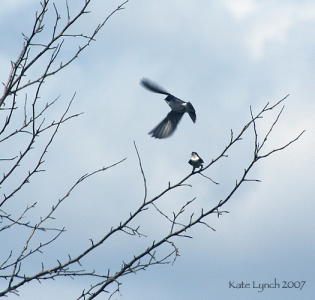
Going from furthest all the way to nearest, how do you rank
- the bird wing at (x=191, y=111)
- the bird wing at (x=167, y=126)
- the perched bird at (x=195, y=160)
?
1. the bird wing at (x=191, y=111)
2. the bird wing at (x=167, y=126)
3. the perched bird at (x=195, y=160)

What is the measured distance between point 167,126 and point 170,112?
54 centimetres

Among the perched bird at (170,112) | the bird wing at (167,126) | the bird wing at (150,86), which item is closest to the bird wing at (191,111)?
the perched bird at (170,112)

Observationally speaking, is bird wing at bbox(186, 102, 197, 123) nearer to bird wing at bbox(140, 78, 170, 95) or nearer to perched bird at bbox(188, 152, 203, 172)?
bird wing at bbox(140, 78, 170, 95)

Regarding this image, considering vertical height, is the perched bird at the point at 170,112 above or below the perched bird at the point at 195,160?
above

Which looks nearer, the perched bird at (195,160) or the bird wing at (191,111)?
the perched bird at (195,160)

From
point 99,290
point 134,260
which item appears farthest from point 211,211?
point 99,290

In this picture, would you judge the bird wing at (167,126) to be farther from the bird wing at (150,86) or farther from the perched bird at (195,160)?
the perched bird at (195,160)

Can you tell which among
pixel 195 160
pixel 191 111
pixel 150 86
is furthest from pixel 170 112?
pixel 195 160

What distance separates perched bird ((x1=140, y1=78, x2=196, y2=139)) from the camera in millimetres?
8492

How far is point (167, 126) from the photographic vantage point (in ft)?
29.1

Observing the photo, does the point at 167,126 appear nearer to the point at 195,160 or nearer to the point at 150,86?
the point at 150,86

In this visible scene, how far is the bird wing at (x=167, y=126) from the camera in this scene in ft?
27.7

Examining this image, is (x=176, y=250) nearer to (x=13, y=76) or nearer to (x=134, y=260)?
(x=134, y=260)

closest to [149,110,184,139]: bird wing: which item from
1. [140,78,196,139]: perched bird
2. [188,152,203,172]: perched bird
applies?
[140,78,196,139]: perched bird
